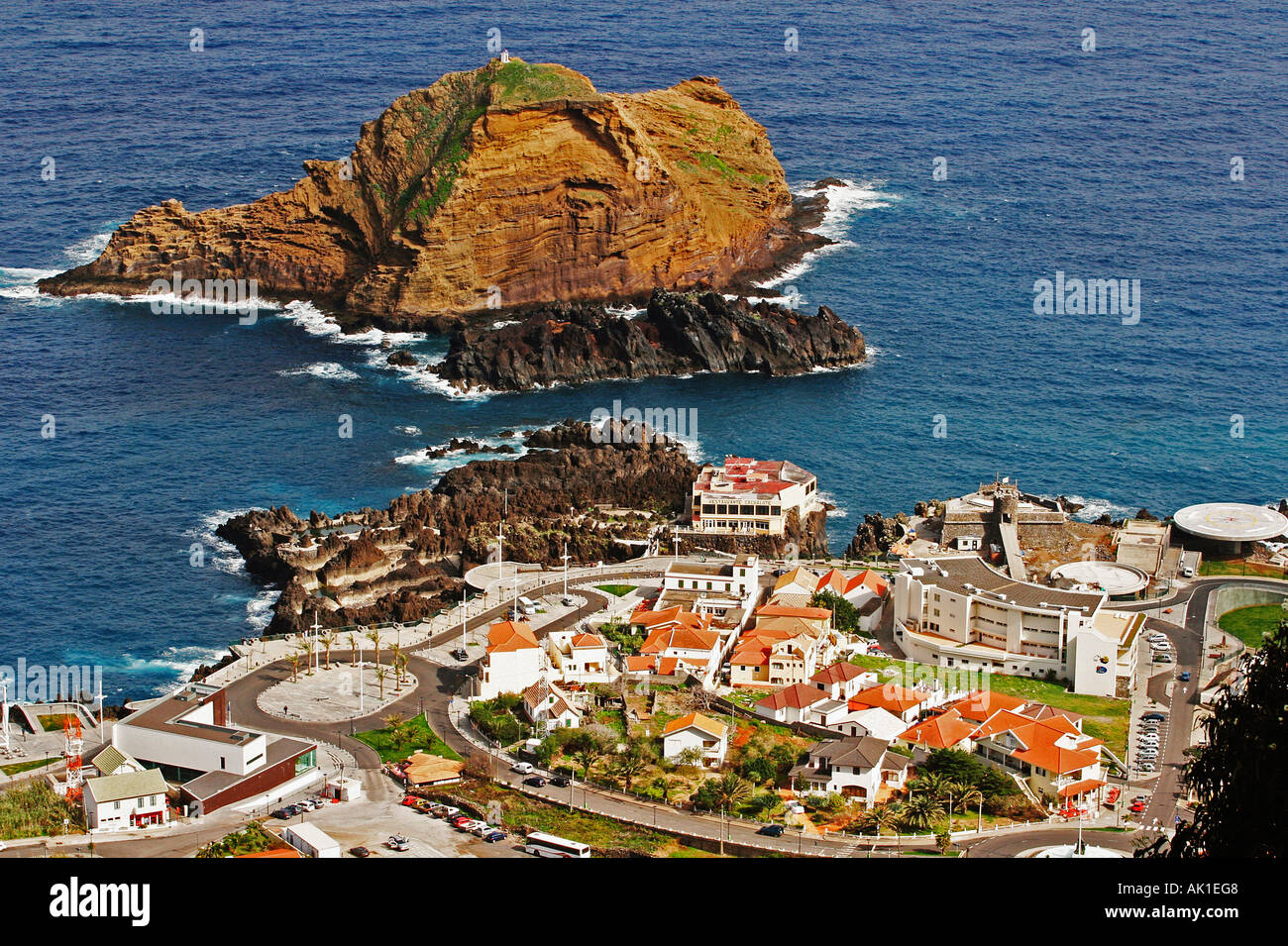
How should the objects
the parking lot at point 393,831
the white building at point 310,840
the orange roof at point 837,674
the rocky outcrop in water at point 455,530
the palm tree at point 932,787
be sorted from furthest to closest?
the rocky outcrop in water at point 455,530 < the orange roof at point 837,674 < the palm tree at point 932,787 < the parking lot at point 393,831 < the white building at point 310,840

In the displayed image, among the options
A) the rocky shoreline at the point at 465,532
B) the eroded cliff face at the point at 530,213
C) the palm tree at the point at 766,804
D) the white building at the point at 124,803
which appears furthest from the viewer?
the eroded cliff face at the point at 530,213

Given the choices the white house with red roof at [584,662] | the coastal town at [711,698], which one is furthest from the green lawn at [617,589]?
the white house with red roof at [584,662]

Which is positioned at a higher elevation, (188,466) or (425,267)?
(425,267)

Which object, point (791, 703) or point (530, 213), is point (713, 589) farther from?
point (530, 213)

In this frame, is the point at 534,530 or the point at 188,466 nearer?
the point at 534,530

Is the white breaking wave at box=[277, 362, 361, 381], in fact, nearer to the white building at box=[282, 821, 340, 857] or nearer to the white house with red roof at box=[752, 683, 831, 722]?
the white house with red roof at box=[752, 683, 831, 722]

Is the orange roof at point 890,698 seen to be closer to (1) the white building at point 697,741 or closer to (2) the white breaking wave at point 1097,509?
(1) the white building at point 697,741

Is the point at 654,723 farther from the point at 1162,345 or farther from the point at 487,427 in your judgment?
the point at 1162,345
